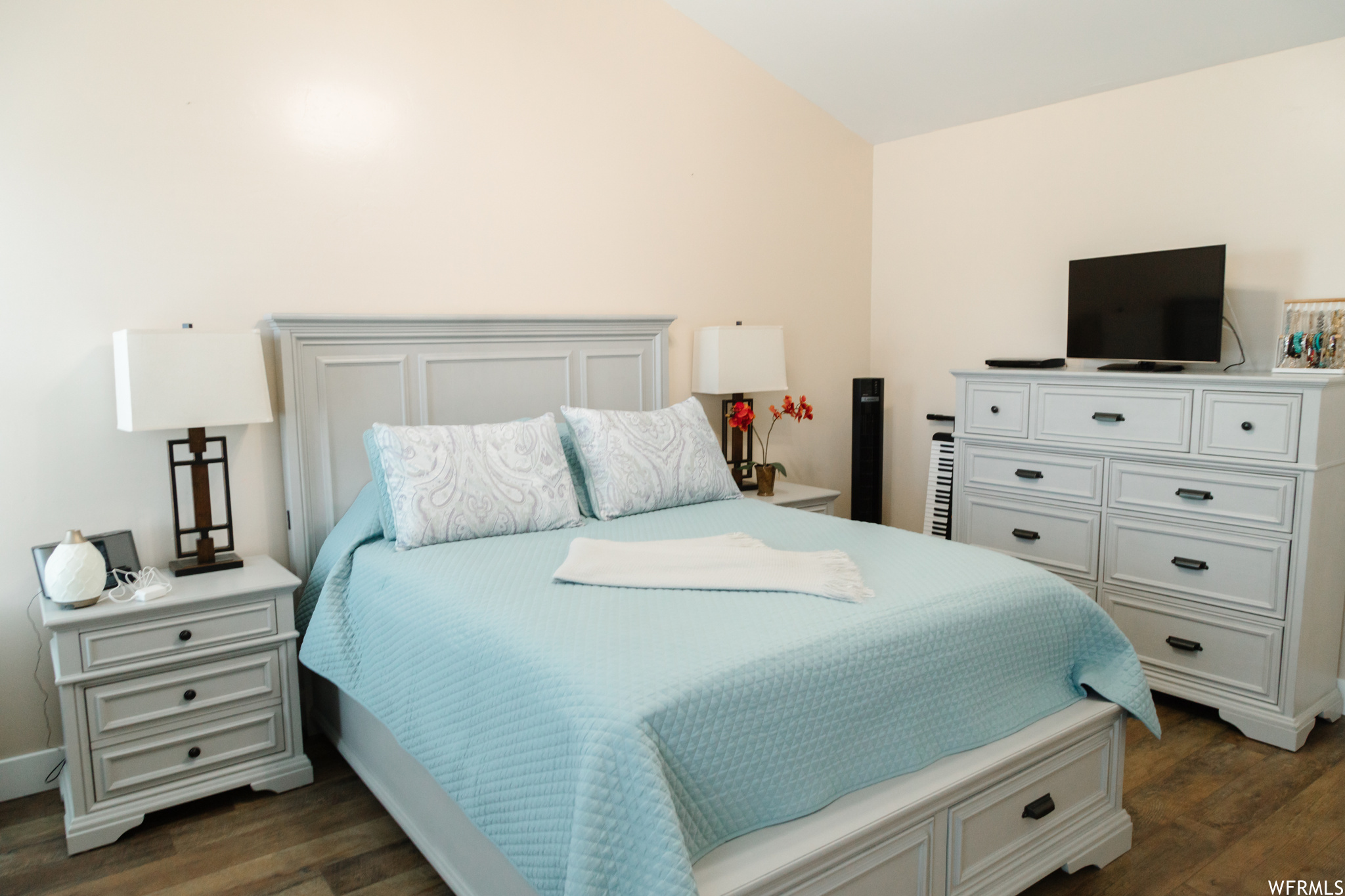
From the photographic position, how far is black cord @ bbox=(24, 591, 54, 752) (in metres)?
2.49

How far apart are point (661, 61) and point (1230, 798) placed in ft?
Result: 11.0

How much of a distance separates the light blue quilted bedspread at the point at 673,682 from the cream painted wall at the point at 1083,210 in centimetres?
183

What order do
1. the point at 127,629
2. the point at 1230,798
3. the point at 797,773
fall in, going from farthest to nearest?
the point at 1230,798 < the point at 127,629 < the point at 797,773

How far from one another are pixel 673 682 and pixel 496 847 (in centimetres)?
55

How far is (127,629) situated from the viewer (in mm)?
2275

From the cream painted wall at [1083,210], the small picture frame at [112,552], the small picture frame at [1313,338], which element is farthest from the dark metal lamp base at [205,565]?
the small picture frame at [1313,338]

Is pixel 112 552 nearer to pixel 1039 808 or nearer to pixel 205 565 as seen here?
pixel 205 565

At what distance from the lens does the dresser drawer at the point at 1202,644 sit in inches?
110

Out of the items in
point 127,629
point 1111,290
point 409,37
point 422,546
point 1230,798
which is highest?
point 409,37

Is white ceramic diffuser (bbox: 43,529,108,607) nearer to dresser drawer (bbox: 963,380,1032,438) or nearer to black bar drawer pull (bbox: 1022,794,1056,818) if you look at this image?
black bar drawer pull (bbox: 1022,794,1056,818)

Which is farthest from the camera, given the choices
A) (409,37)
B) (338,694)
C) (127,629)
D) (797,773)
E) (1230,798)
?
(409,37)

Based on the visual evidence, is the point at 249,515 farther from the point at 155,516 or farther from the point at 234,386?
the point at 234,386

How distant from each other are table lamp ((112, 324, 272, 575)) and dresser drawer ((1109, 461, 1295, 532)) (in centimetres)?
293

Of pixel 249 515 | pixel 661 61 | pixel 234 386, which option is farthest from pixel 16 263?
pixel 661 61
